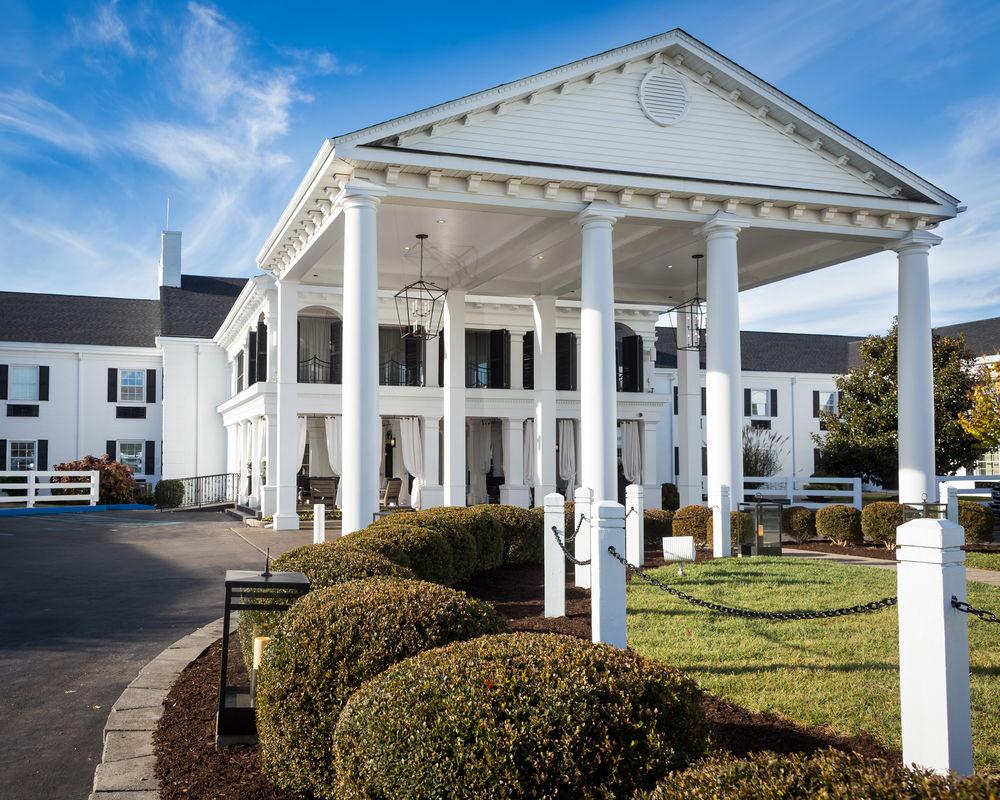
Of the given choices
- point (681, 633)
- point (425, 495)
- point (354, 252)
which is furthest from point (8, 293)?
point (681, 633)

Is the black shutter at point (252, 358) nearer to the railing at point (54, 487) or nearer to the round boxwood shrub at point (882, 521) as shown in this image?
the railing at point (54, 487)

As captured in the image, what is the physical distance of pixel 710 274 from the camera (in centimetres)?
1692

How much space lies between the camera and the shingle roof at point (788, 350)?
43.4m

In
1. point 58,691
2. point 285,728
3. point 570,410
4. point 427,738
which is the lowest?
point 58,691

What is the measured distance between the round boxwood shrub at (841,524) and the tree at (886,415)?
14213 mm

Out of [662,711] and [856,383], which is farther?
[856,383]

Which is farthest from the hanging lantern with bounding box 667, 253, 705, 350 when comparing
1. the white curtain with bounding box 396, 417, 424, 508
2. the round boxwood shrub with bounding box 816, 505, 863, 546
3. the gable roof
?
the white curtain with bounding box 396, 417, 424, 508

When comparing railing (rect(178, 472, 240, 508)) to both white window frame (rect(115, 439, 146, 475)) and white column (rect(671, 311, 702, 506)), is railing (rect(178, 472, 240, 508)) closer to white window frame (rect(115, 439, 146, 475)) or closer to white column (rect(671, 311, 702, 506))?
white window frame (rect(115, 439, 146, 475))

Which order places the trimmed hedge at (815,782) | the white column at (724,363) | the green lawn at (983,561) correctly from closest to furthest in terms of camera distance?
the trimmed hedge at (815,782) < the green lawn at (983,561) < the white column at (724,363)

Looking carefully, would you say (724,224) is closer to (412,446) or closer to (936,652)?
(412,446)

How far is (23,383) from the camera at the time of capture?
3375 cm

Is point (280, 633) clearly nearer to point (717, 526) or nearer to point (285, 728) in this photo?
point (285, 728)

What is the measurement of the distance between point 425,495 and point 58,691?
59.6ft

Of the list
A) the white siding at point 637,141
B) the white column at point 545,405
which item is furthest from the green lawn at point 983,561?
the white column at point 545,405
